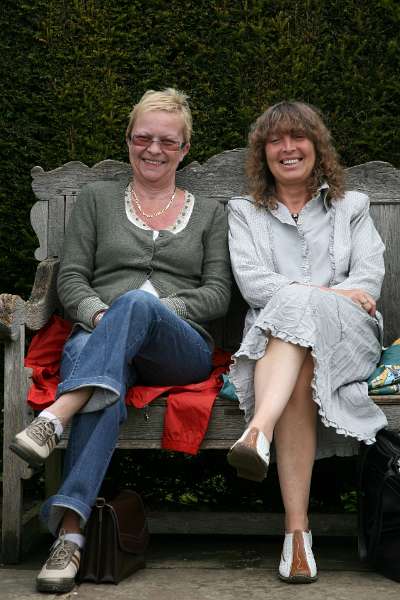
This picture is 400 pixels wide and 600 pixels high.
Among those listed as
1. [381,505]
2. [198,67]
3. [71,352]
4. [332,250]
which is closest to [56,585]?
[71,352]

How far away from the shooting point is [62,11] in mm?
4133

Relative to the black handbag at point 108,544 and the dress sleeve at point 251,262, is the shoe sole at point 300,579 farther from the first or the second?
the dress sleeve at point 251,262

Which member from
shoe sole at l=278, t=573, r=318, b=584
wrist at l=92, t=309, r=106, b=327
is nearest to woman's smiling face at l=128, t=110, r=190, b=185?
wrist at l=92, t=309, r=106, b=327

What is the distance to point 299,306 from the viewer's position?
3041 millimetres

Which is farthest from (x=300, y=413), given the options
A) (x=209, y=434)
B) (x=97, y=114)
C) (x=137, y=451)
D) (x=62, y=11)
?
(x=62, y=11)

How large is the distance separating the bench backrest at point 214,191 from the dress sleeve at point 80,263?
202 millimetres

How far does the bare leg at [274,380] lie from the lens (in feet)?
9.48

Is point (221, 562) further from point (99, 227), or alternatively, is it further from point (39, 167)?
point (39, 167)

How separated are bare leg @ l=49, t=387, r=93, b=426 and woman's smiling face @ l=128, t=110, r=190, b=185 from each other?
1.15 metres

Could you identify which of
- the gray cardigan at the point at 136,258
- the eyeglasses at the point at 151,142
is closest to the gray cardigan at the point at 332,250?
the gray cardigan at the point at 136,258

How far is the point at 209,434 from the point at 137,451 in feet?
4.06

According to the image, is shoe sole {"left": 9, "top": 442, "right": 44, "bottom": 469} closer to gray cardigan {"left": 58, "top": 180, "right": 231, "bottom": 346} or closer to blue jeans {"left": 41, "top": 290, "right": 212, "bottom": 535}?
blue jeans {"left": 41, "top": 290, "right": 212, "bottom": 535}

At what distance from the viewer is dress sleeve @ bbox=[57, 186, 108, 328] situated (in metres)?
3.48

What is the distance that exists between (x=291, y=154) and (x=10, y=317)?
1.27m
